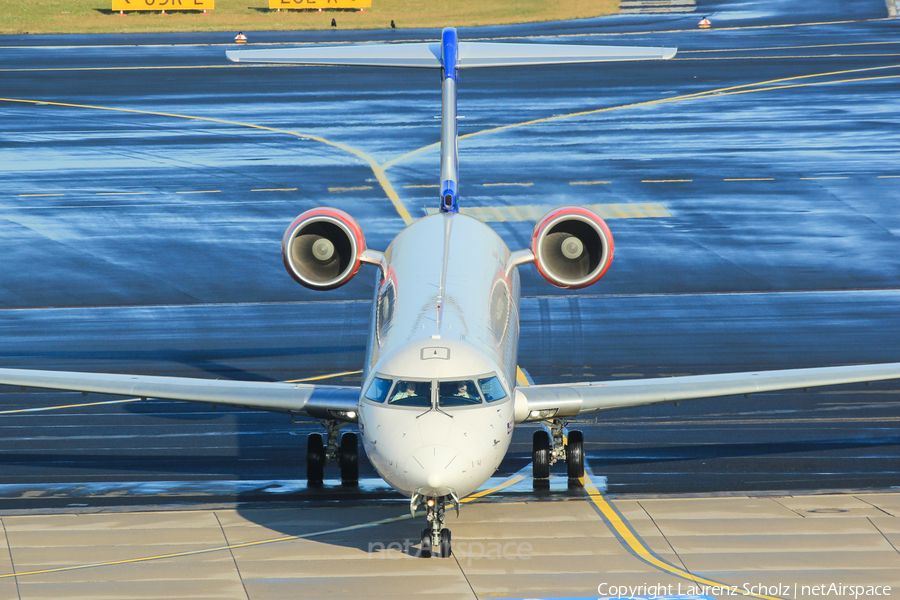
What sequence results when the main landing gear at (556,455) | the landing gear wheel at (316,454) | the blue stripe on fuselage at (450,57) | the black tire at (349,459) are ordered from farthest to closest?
the blue stripe on fuselage at (450,57), the black tire at (349,459), the landing gear wheel at (316,454), the main landing gear at (556,455)

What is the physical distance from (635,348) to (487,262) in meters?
7.07

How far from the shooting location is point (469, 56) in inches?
786

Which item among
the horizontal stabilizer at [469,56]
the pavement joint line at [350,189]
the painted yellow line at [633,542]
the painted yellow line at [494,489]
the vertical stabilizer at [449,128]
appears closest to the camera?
the painted yellow line at [633,542]

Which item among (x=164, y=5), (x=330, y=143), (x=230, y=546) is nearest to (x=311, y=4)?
(x=164, y=5)

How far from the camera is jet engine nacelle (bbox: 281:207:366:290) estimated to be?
1748 cm

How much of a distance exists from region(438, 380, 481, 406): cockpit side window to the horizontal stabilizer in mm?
7050

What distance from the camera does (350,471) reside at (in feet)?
57.3

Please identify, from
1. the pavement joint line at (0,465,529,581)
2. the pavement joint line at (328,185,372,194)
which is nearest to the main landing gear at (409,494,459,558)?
the pavement joint line at (0,465,529,581)

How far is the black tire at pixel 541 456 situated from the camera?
1723cm

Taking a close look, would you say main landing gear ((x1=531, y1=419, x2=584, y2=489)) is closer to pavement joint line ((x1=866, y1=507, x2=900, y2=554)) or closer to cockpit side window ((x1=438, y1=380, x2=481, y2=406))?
cockpit side window ((x1=438, y1=380, x2=481, y2=406))

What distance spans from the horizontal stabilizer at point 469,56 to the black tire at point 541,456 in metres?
6.27

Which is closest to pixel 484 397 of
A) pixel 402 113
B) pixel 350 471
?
pixel 350 471

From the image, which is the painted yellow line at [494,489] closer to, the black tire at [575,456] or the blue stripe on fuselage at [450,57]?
the black tire at [575,456]

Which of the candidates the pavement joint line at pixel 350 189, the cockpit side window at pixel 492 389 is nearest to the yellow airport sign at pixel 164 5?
the pavement joint line at pixel 350 189
